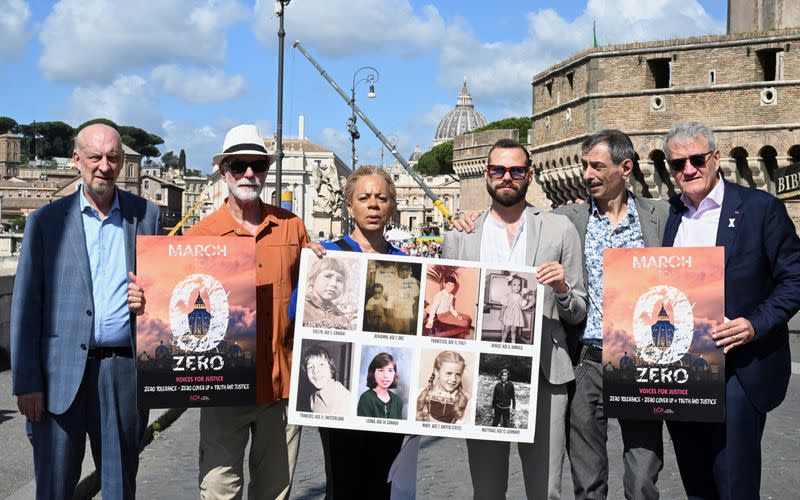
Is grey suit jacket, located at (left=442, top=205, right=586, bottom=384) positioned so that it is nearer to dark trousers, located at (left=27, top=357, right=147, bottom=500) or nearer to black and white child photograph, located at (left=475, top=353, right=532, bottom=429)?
black and white child photograph, located at (left=475, top=353, right=532, bottom=429)

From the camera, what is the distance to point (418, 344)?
4.27 metres

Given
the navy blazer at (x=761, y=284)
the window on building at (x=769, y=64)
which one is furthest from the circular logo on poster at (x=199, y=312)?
the window on building at (x=769, y=64)

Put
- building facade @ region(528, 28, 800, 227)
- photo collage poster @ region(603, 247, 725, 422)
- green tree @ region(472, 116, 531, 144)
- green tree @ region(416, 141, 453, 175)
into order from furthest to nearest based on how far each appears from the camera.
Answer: green tree @ region(416, 141, 453, 175) < green tree @ region(472, 116, 531, 144) < building facade @ region(528, 28, 800, 227) < photo collage poster @ region(603, 247, 725, 422)

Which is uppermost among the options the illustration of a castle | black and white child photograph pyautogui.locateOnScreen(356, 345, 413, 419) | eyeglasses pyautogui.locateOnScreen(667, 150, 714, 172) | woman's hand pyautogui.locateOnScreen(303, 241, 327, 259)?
eyeglasses pyautogui.locateOnScreen(667, 150, 714, 172)

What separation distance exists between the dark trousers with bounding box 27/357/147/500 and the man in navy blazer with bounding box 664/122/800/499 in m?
2.32

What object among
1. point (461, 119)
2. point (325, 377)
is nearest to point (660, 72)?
point (325, 377)

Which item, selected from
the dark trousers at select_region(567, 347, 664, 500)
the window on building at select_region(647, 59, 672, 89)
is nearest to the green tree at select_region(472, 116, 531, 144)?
the window on building at select_region(647, 59, 672, 89)

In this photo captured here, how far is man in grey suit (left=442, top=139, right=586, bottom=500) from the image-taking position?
4473 millimetres

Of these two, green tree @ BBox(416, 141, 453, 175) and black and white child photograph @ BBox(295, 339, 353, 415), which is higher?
green tree @ BBox(416, 141, 453, 175)

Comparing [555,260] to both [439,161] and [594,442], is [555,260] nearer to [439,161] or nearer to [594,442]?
[594,442]

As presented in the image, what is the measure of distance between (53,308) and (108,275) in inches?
10.0

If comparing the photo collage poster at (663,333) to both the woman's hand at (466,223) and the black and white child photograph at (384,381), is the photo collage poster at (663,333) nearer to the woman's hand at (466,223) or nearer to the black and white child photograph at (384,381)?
the woman's hand at (466,223)

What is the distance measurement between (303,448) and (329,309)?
400cm

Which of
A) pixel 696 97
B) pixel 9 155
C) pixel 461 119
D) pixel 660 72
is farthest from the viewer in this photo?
pixel 9 155
